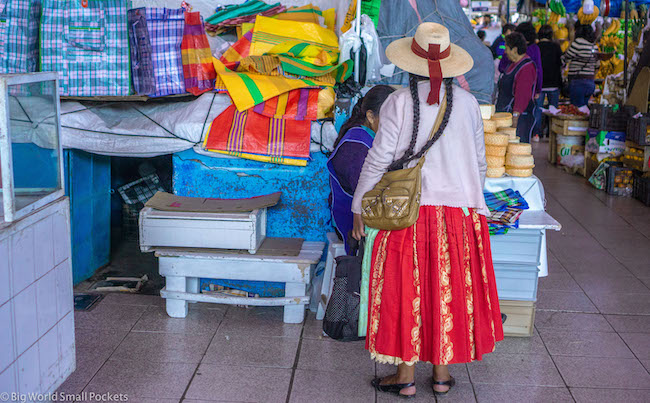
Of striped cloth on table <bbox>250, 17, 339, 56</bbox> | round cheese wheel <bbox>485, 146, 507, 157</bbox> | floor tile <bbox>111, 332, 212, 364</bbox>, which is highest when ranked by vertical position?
striped cloth on table <bbox>250, 17, 339, 56</bbox>

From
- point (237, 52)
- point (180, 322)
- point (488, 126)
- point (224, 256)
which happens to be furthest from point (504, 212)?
point (237, 52)

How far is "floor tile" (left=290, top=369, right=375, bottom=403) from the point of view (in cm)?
325

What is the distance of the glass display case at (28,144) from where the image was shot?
2.45 m

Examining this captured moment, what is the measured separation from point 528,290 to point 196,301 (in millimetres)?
2029

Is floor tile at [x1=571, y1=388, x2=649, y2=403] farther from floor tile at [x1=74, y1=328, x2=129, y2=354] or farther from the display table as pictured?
floor tile at [x1=74, y1=328, x2=129, y2=354]

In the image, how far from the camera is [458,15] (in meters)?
5.79

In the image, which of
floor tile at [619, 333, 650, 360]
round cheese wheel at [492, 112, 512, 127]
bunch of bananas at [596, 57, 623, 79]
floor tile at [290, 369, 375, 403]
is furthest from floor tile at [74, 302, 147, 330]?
bunch of bananas at [596, 57, 623, 79]

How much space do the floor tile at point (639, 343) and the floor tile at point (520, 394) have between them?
27.3 inches

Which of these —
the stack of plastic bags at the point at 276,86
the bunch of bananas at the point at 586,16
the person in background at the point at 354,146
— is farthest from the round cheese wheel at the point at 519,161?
the bunch of bananas at the point at 586,16

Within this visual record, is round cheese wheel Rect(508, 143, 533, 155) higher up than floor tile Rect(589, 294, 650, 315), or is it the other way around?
round cheese wheel Rect(508, 143, 533, 155)

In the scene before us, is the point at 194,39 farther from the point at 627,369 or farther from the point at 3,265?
the point at 627,369

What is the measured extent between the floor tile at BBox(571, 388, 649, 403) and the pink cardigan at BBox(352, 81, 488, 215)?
1140 mm

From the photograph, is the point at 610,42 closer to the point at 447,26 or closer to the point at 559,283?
the point at 447,26

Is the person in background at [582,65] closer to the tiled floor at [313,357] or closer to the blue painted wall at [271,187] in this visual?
the tiled floor at [313,357]
